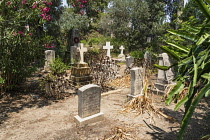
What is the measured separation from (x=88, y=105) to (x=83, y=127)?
55 cm

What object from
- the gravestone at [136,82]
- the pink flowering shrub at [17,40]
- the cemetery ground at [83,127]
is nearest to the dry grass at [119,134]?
the cemetery ground at [83,127]

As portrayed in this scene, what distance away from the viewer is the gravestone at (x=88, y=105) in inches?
158

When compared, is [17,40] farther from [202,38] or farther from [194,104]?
[194,104]

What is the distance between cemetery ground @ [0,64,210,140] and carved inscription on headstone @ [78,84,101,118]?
1.07 feet

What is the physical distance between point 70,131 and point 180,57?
9.28 ft

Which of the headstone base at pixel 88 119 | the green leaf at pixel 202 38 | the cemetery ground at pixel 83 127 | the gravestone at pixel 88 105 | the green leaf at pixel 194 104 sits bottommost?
the cemetery ground at pixel 83 127

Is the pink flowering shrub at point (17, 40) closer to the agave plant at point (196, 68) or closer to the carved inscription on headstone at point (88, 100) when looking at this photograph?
the carved inscription on headstone at point (88, 100)

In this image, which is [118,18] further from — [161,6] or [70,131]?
[70,131]

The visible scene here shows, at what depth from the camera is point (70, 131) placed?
12.1 ft

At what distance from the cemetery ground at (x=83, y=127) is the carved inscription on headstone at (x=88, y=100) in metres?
0.33

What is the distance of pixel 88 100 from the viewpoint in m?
4.14

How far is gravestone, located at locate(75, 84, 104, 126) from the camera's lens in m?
4.02

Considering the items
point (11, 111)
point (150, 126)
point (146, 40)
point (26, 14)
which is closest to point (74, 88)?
point (11, 111)

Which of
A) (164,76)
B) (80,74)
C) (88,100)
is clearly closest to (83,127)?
(88,100)
